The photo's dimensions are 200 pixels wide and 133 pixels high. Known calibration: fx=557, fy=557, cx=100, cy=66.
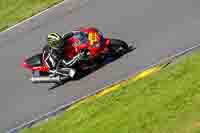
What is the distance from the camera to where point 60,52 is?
19.0 m

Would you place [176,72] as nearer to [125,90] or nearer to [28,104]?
[125,90]

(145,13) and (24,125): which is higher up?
(145,13)

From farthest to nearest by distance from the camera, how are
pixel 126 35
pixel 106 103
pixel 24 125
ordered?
1. pixel 126 35
2. pixel 24 125
3. pixel 106 103

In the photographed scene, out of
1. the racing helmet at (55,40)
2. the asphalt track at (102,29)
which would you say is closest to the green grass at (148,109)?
the asphalt track at (102,29)

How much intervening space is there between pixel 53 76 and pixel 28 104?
1.33 meters

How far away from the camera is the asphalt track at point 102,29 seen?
18.3 m

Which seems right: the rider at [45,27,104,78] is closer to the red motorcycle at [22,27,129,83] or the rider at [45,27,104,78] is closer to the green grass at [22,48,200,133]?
the red motorcycle at [22,27,129,83]

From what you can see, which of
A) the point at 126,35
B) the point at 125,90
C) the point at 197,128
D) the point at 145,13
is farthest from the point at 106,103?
the point at 145,13

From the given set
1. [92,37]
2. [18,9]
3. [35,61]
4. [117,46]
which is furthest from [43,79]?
[18,9]

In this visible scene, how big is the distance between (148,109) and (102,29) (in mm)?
8630

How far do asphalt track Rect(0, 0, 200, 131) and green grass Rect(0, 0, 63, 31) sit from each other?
737 mm

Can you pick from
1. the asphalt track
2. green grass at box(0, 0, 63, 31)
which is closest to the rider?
the asphalt track

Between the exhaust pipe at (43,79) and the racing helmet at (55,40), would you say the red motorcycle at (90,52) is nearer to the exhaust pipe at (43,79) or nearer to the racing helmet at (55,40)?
the exhaust pipe at (43,79)

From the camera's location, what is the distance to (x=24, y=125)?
680 inches
